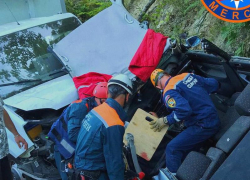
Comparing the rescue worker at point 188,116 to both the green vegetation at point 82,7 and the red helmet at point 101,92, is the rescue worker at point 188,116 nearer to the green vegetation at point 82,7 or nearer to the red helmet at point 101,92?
the red helmet at point 101,92

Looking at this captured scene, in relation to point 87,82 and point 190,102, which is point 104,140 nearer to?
point 190,102

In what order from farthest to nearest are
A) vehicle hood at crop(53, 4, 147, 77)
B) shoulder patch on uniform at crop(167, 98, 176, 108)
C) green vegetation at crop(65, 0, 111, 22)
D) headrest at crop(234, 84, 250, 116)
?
green vegetation at crop(65, 0, 111, 22) < vehicle hood at crop(53, 4, 147, 77) < shoulder patch on uniform at crop(167, 98, 176, 108) < headrest at crop(234, 84, 250, 116)

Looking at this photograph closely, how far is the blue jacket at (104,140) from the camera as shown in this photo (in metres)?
2.63

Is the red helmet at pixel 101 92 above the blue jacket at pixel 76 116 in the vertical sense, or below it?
above

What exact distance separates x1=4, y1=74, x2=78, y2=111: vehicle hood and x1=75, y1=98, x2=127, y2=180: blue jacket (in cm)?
106

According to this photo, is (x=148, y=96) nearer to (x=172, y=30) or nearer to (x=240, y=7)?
(x=240, y=7)

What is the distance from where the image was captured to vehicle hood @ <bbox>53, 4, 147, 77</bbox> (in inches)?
176

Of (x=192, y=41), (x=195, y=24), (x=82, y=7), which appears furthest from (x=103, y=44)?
(x=82, y=7)

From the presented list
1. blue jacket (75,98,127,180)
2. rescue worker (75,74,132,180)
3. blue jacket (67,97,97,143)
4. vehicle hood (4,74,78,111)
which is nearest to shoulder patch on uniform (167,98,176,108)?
rescue worker (75,74,132,180)

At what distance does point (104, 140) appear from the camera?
2652mm

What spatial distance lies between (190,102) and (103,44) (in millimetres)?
1849

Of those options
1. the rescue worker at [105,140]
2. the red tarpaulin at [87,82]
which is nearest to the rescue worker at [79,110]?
the rescue worker at [105,140]

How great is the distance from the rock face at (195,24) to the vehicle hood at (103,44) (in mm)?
1831

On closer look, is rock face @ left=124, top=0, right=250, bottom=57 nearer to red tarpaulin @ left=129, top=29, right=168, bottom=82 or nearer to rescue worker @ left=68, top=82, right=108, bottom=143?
red tarpaulin @ left=129, top=29, right=168, bottom=82
